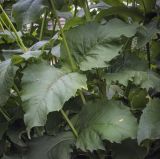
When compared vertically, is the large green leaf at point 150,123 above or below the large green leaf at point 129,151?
above

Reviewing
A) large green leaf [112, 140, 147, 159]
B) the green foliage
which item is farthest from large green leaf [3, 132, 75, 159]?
large green leaf [112, 140, 147, 159]

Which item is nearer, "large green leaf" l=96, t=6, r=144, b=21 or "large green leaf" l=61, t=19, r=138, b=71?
"large green leaf" l=61, t=19, r=138, b=71

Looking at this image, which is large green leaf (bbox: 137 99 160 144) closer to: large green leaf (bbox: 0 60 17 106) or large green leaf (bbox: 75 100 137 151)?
large green leaf (bbox: 75 100 137 151)

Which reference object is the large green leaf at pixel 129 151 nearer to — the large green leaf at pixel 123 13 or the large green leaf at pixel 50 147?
the large green leaf at pixel 50 147

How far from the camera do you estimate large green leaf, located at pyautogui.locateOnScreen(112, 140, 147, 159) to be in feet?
2.46

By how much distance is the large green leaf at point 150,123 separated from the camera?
2.18ft

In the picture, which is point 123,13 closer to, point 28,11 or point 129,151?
point 28,11

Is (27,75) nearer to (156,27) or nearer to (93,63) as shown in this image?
(93,63)

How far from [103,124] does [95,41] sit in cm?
18

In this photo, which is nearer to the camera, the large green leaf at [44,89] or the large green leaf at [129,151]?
the large green leaf at [44,89]

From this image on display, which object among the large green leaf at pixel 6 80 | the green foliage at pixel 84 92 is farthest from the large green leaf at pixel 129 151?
the large green leaf at pixel 6 80

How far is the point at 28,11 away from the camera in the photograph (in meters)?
0.80

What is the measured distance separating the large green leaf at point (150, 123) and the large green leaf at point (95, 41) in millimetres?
133

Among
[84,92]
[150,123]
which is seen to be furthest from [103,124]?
[84,92]
